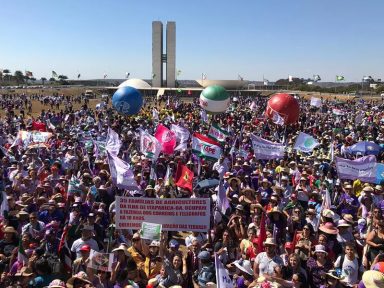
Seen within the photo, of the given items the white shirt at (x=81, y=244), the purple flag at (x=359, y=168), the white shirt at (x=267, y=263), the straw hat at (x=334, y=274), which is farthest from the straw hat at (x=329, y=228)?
the white shirt at (x=81, y=244)

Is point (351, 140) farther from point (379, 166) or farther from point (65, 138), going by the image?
point (65, 138)

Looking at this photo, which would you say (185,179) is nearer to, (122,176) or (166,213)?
(122,176)

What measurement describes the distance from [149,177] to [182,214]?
438cm

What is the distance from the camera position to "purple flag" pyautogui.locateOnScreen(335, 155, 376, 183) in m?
9.42

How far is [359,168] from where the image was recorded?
9539 mm

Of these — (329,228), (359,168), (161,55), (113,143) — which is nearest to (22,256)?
(329,228)

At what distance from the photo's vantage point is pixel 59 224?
7074mm

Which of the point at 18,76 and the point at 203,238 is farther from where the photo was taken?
the point at 18,76

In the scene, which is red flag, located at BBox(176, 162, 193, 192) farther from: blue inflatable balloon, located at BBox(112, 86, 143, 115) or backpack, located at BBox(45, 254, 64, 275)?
blue inflatable balloon, located at BBox(112, 86, 143, 115)

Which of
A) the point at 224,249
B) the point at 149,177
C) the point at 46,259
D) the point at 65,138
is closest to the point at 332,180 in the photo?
the point at 149,177

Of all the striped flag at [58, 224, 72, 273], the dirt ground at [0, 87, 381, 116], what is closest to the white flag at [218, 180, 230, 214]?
the striped flag at [58, 224, 72, 273]

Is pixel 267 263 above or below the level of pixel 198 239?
above

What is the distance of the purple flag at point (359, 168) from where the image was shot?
30.9 ft

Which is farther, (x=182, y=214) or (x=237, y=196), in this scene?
(x=237, y=196)
